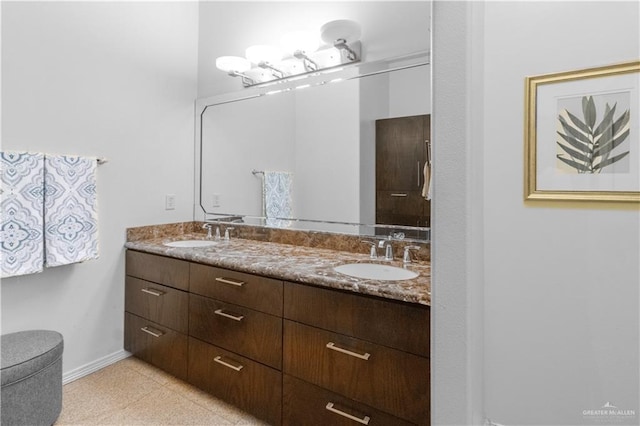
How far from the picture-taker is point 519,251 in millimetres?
1476

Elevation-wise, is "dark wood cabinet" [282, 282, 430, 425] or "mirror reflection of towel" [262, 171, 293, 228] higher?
"mirror reflection of towel" [262, 171, 293, 228]

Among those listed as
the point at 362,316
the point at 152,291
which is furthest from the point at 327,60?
the point at 152,291

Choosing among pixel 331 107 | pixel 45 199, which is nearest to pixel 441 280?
pixel 331 107

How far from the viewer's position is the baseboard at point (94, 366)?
2.10 m

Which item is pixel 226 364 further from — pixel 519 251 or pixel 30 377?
pixel 519 251

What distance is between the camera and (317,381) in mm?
1494

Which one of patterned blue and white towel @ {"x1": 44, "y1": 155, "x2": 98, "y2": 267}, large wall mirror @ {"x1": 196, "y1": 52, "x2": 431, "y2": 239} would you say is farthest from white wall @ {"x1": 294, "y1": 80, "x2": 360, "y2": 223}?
patterned blue and white towel @ {"x1": 44, "y1": 155, "x2": 98, "y2": 267}

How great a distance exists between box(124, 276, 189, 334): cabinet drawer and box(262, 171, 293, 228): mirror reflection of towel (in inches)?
29.7

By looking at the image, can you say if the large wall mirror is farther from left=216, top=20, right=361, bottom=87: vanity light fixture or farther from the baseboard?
the baseboard

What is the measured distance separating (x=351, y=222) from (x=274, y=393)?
99 cm

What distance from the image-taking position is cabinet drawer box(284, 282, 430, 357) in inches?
49.5

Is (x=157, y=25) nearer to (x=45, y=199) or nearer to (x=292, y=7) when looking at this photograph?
(x=292, y=7)

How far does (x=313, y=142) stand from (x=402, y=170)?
2.05 ft

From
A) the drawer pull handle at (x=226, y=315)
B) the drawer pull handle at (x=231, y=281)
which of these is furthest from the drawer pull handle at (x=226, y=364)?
the drawer pull handle at (x=231, y=281)
